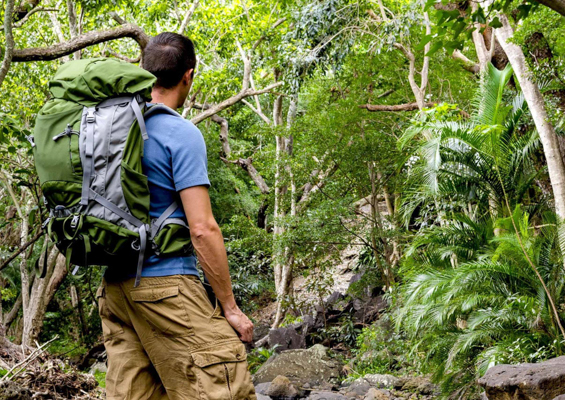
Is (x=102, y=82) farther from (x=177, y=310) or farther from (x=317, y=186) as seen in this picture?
(x=317, y=186)

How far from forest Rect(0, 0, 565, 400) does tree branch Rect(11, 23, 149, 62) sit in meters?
0.02

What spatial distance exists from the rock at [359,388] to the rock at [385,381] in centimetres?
10

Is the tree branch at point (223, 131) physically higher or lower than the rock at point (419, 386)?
higher

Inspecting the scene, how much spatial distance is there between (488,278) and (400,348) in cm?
422

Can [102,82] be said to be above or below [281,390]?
above

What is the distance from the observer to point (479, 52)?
10.2m

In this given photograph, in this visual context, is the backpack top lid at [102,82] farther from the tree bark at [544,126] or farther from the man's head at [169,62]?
the tree bark at [544,126]

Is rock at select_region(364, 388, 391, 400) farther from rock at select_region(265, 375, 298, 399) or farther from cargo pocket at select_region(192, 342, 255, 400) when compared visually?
cargo pocket at select_region(192, 342, 255, 400)

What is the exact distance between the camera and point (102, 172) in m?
1.99

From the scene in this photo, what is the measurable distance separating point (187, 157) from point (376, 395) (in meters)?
7.43

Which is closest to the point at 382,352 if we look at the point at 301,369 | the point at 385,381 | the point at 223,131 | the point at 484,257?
the point at 301,369

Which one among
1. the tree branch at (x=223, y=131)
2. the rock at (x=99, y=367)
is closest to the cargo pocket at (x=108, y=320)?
the rock at (x=99, y=367)

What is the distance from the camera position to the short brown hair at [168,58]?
7.50 feet

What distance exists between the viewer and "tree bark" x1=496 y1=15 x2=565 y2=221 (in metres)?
7.69
